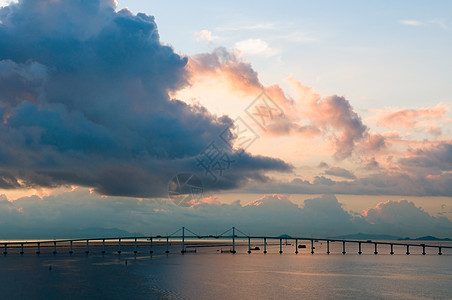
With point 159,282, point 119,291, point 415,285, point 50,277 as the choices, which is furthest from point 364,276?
point 50,277

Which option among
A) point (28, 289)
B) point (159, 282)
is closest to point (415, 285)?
point (159, 282)

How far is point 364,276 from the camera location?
168 metres

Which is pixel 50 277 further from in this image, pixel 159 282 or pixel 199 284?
pixel 199 284

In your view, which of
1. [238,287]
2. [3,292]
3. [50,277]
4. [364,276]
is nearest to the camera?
[3,292]

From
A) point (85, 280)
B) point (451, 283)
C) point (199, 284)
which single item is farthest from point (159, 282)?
point (451, 283)

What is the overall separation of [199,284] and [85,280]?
3530 centimetres

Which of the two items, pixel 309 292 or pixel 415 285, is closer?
pixel 309 292

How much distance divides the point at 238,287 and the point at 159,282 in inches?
973

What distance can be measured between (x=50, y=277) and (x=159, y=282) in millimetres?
38669

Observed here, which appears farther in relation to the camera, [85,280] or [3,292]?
[85,280]

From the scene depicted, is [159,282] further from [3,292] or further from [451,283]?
[451,283]

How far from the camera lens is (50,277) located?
507 ft

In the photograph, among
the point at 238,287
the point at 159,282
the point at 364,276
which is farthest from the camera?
the point at 364,276

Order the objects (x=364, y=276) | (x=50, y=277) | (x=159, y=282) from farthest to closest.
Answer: (x=364, y=276) < (x=50, y=277) < (x=159, y=282)
